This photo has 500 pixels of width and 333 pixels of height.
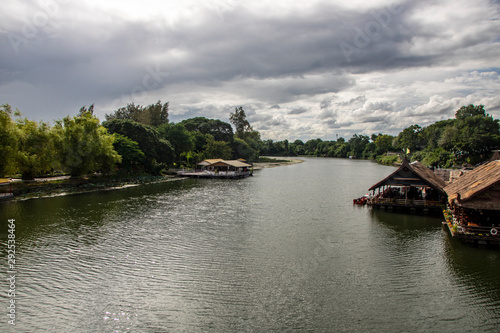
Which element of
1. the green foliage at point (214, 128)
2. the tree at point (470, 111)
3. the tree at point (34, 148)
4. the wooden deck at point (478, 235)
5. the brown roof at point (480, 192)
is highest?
the tree at point (470, 111)

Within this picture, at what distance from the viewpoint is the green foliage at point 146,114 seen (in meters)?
94.6

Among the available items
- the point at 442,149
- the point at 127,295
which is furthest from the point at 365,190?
the point at 442,149

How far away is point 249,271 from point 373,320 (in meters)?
6.17

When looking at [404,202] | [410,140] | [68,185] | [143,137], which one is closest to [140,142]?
[143,137]

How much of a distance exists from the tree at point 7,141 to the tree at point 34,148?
6.04ft

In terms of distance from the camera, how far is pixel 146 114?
310 ft

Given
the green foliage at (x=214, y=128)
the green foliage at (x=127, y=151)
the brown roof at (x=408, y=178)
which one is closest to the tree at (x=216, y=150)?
the green foliage at (x=214, y=128)

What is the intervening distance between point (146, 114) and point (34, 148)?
185ft

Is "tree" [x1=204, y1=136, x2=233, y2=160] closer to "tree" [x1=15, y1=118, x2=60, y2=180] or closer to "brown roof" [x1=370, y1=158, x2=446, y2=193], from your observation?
"tree" [x1=15, y1=118, x2=60, y2=180]

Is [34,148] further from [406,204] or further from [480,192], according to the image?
[480,192]

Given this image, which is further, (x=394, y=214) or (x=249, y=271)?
(x=394, y=214)

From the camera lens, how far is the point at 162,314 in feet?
38.1

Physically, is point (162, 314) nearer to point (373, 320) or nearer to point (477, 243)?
point (373, 320)

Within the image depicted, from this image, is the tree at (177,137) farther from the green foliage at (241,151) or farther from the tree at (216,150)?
the green foliage at (241,151)
